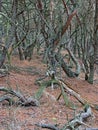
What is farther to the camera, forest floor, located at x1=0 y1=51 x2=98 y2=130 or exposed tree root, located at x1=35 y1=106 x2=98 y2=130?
forest floor, located at x1=0 y1=51 x2=98 y2=130

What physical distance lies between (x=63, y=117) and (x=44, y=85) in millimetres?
885

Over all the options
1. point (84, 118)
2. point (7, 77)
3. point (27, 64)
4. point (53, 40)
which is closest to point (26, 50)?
point (27, 64)

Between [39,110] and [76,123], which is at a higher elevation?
[76,123]

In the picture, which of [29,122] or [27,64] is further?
[27,64]

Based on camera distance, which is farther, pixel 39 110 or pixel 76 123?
pixel 39 110

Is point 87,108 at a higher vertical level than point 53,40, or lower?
lower

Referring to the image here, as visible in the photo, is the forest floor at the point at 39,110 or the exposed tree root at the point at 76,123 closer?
the exposed tree root at the point at 76,123

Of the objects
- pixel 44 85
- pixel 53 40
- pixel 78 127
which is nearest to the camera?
pixel 78 127

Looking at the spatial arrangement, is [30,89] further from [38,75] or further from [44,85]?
[38,75]

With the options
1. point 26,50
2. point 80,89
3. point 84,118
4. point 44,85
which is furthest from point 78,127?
point 26,50

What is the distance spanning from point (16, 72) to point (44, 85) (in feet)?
13.0

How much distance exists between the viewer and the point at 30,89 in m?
9.00

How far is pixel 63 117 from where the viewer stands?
6.79m

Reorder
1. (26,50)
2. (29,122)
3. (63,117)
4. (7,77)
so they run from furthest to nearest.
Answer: (26,50) < (7,77) < (63,117) < (29,122)
